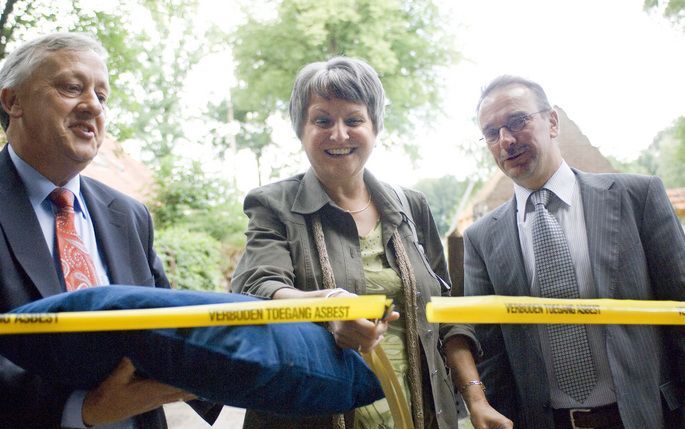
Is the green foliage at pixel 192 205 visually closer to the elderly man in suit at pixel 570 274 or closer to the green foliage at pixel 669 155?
the green foliage at pixel 669 155

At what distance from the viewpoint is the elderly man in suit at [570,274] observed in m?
1.95

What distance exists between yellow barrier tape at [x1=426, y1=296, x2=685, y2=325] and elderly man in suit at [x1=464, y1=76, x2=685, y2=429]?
1.32 ft

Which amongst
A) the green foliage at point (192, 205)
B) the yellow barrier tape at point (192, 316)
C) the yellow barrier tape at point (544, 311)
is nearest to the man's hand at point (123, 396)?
the yellow barrier tape at point (192, 316)

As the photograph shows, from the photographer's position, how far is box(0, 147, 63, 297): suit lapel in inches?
61.6

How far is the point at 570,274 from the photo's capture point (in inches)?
81.1

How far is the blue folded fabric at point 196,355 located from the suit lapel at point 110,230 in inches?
20.6

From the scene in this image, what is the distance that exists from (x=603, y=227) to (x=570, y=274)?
0.22 metres

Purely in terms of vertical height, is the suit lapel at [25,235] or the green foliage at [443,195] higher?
the green foliage at [443,195]

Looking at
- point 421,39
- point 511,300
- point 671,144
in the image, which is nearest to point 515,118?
point 511,300

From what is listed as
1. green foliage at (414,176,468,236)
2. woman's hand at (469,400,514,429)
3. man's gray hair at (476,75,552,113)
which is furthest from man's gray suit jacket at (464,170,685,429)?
green foliage at (414,176,468,236)

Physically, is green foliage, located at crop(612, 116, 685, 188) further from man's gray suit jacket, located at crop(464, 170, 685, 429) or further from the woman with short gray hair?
the woman with short gray hair

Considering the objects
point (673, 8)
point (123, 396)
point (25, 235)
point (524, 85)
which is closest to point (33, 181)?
point (25, 235)

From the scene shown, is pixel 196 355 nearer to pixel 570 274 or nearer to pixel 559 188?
pixel 570 274

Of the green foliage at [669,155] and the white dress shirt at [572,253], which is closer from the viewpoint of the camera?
the white dress shirt at [572,253]
